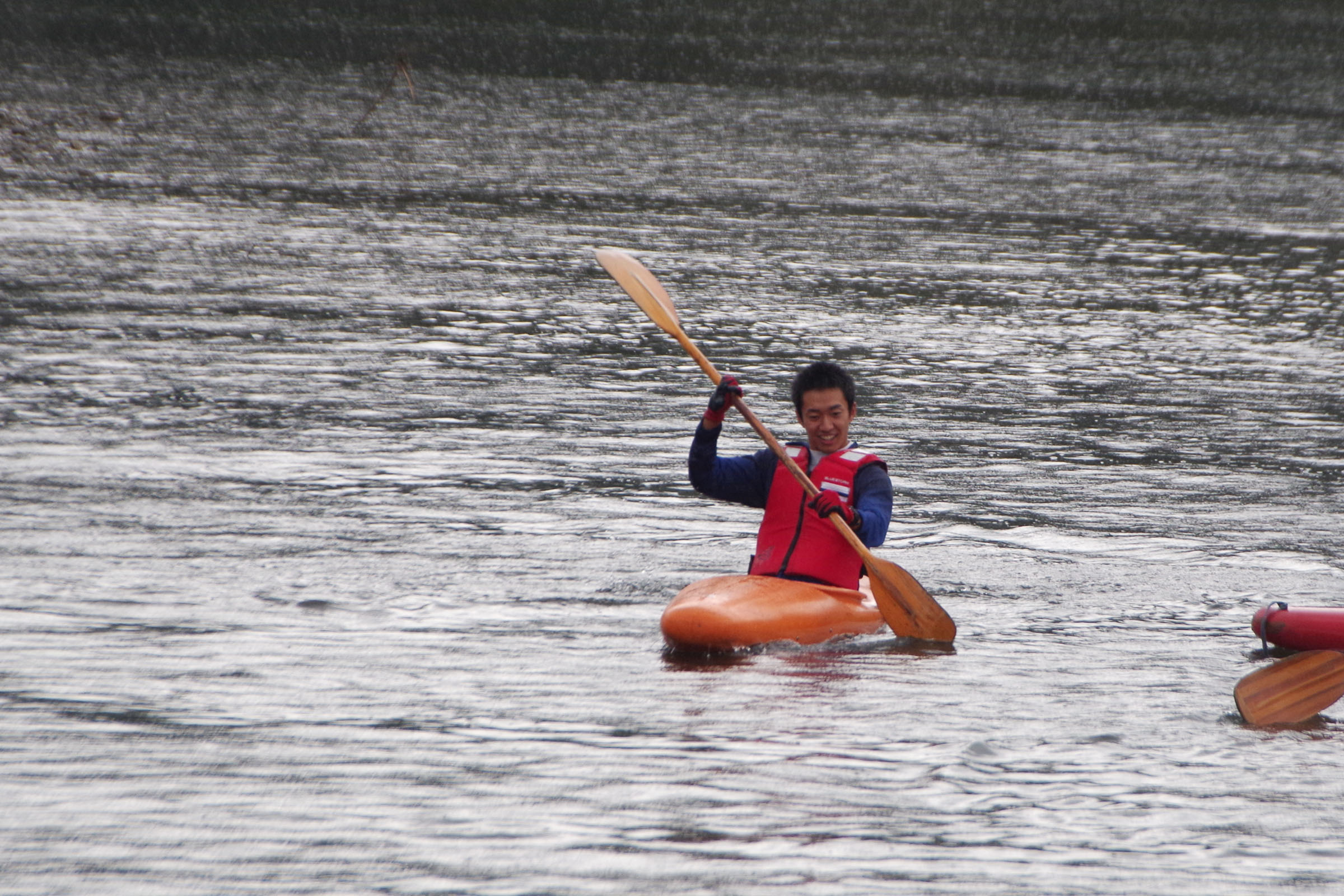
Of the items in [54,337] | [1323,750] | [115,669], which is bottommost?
[1323,750]

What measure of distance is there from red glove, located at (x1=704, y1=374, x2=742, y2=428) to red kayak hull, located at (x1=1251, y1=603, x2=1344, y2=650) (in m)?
2.06

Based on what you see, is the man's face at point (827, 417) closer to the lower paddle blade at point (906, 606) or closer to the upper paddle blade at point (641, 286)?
the lower paddle blade at point (906, 606)

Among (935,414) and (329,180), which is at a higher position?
(329,180)

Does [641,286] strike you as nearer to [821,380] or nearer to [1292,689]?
[821,380]

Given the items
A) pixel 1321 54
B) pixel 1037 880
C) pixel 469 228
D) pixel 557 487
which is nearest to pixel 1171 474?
pixel 557 487

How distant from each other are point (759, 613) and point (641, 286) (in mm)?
2250

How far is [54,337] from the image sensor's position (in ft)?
38.1

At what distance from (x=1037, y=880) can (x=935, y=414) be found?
635cm

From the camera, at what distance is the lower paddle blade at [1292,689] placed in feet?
18.9

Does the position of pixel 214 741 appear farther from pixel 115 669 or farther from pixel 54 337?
pixel 54 337

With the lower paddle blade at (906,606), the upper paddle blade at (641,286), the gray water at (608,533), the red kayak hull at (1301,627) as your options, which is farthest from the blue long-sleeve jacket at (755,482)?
the red kayak hull at (1301,627)

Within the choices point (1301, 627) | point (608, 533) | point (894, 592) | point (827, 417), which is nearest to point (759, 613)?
point (894, 592)

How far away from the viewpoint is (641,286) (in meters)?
8.14

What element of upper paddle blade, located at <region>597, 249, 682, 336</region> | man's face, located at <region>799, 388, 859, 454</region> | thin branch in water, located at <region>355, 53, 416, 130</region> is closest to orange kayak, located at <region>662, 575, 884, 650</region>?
man's face, located at <region>799, 388, 859, 454</region>
